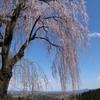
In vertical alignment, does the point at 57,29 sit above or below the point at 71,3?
below

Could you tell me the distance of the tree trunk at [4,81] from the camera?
3.30m

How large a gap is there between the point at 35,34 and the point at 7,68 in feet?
3.48

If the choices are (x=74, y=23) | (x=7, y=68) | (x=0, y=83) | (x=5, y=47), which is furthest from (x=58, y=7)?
(x=0, y=83)

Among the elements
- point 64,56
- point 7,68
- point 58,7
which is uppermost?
point 58,7

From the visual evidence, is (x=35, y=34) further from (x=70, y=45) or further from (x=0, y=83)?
(x=0, y=83)

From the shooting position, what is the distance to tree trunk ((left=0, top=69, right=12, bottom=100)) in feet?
10.8

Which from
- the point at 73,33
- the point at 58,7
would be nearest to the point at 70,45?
the point at 73,33

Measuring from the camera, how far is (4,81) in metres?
3.41

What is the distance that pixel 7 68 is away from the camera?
11.6 feet

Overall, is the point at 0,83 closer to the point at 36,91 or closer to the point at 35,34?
the point at 36,91

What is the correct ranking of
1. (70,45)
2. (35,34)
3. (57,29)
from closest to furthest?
(70,45) < (57,29) < (35,34)

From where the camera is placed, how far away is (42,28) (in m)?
4.35

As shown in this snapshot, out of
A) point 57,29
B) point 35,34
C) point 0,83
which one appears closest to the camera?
point 0,83

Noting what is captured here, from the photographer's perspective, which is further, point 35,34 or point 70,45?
point 35,34
